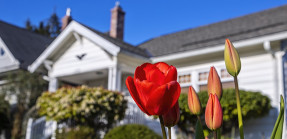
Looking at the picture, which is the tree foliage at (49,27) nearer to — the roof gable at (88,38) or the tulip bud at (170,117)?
the roof gable at (88,38)

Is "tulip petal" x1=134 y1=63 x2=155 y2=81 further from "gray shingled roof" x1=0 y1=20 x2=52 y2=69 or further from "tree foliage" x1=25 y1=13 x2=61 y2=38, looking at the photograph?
"tree foliage" x1=25 y1=13 x2=61 y2=38

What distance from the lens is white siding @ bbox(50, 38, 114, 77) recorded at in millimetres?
11160

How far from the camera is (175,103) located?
94 cm

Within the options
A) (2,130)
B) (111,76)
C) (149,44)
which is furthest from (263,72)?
(2,130)

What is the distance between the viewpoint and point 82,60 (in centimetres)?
1180

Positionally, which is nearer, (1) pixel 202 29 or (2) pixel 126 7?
(1) pixel 202 29

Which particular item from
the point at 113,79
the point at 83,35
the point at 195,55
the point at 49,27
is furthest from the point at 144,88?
the point at 49,27

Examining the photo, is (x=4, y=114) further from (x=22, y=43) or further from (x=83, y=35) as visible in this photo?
(x=83, y=35)

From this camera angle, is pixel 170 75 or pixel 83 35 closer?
pixel 170 75

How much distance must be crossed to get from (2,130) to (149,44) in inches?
308

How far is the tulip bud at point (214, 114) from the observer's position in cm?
92

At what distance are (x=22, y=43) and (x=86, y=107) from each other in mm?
10927

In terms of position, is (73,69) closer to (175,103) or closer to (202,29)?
(202,29)

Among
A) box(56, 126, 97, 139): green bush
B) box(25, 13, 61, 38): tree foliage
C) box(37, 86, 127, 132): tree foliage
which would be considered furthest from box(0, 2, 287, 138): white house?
box(25, 13, 61, 38): tree foliage
